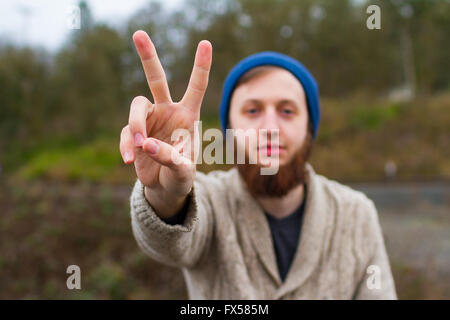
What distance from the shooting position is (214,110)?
10.7 metres

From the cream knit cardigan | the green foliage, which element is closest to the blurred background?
the green foliage

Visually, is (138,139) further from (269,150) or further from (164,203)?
(269,150)

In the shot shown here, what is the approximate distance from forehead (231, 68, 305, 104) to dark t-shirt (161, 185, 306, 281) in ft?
1.98

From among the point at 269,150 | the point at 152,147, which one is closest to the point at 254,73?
the point at 269,150

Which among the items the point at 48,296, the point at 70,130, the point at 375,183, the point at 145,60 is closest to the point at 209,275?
the point at 145,60

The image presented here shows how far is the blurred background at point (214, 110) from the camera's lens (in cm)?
609

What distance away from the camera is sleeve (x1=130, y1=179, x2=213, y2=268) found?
1434 mm

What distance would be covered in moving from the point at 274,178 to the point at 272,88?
0.43m

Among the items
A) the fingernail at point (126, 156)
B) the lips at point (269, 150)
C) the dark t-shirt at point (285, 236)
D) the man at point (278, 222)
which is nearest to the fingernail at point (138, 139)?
the fingernail at point (126, 156)

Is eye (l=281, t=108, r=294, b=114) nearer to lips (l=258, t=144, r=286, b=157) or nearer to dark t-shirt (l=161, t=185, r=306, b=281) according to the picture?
lips (l=258, t=144, r=286, b=157)

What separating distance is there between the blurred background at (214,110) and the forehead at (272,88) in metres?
3.43

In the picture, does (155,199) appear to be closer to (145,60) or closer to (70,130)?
(145,60)
